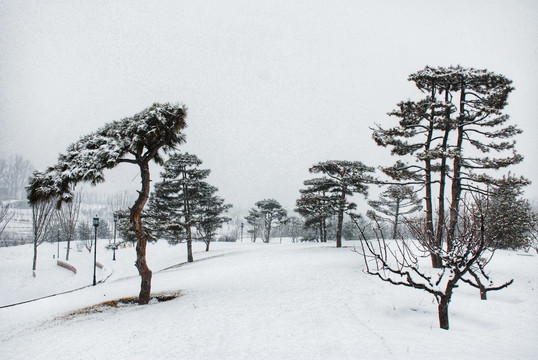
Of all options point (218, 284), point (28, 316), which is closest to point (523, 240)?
point (218, 284)

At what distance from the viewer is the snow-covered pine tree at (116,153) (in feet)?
32.0

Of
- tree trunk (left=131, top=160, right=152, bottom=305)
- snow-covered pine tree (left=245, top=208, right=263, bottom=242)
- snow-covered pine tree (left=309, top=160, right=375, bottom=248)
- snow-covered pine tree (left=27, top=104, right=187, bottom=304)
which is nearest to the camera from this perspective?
snow-covered pine tree (left=27, top=104, right=187, bottom=304)

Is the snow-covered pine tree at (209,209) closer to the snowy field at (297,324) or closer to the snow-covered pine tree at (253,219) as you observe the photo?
the snowy field at (297,324)

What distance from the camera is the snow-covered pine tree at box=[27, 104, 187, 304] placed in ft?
32.0

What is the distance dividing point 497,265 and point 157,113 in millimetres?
18176

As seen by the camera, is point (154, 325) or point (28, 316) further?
point (28, 316)

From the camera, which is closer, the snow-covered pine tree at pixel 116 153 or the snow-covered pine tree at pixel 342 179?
the snow-covered pine tree at pixel 116 153

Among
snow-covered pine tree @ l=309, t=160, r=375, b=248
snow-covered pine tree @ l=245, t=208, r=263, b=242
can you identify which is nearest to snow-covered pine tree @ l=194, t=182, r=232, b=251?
snow-covered pine tree @ l=309, t=160, r=375, b=248

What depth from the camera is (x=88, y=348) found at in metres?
6.38

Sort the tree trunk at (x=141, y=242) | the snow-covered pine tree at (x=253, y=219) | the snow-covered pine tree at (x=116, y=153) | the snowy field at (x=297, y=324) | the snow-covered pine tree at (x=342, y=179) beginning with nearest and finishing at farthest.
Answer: the snowy field at (x=297, y=324) < the snow-covered pine tree at (x=116, y=153) < the tree trunk at (x=141, y=242) < the snow-covered pine tree at (x=342, y=179) < the snow-covered pine tree at (x=253, y=219)

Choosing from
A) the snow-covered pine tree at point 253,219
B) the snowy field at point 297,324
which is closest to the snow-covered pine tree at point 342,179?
the snowy field at point 297,324

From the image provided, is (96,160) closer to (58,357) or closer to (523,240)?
(58,357)

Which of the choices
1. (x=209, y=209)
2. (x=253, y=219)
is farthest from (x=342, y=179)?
(x=253, y=219)

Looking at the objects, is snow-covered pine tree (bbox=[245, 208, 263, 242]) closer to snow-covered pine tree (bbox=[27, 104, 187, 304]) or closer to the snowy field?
the snowy field
